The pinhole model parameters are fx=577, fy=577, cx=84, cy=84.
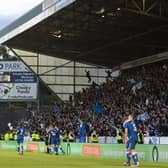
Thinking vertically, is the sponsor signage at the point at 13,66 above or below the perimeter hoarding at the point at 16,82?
above

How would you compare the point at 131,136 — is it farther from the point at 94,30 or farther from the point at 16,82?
the point at 16,82

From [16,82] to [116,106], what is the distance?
69.7 feet

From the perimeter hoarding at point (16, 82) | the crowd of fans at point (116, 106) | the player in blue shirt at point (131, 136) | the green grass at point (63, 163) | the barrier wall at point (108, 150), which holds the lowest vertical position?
the green grass at point (63, 163)

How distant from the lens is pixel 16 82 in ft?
217

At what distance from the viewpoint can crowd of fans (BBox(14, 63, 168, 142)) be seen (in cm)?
4010

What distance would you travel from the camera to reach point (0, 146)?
175 ft

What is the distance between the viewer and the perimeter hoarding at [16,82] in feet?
214

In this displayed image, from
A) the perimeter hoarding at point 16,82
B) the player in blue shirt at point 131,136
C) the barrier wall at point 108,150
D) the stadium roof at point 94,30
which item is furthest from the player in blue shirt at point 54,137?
the perimeter hoarding at point 16,82

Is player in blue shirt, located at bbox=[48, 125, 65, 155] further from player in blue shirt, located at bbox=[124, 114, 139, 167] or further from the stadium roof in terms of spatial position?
player in blue shirt, located at bbox=[124, 114, 139, 167]

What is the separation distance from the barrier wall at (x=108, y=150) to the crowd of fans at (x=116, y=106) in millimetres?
3208

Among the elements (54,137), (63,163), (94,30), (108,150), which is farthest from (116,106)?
(63,163)

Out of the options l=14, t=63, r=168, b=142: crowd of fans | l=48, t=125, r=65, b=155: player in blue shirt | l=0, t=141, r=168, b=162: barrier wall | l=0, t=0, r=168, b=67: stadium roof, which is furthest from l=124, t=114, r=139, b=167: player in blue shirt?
l=0, t=0, r=168, b=67: stadium roof

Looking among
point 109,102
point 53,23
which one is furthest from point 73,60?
point 53,23

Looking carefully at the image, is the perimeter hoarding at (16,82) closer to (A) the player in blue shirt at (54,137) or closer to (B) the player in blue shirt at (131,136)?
(A) the player in blue shirt at (54,137)
